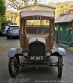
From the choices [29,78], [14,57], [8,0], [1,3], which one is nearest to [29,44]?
[14,57]

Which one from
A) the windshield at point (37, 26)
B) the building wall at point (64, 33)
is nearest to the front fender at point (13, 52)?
the windshield at point (37, 26)

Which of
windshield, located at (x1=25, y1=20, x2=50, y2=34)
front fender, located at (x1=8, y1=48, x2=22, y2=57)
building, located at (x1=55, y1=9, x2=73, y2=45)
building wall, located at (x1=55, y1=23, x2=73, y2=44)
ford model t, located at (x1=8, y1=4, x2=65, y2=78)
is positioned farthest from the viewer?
building wall, located at (x1=55, y1=23, x2=73, y2=44)

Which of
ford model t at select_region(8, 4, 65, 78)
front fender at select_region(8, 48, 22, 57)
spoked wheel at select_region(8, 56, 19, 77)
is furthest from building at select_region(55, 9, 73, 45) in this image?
spoked wheel at select_region(8, 56, 19, 77)

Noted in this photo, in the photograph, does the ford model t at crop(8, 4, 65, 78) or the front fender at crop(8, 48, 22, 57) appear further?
the ford model t at crop(8, 4, 65, 78)

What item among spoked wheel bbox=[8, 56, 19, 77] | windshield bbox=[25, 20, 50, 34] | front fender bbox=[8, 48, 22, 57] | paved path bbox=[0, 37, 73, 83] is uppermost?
windshield bbox=[25, 20, 50, 34]

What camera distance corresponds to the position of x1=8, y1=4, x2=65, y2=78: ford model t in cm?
1041

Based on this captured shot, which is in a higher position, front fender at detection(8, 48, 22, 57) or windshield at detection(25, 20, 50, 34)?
windshield at detection(25, 20, 50, 34)

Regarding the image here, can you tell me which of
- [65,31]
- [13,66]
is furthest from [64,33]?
[13,66]

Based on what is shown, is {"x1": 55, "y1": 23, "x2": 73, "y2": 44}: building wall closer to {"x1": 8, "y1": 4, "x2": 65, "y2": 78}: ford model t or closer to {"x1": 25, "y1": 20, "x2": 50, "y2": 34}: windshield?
{"x1": 25, "y1": 20, "x2": 50, "y2": 34}: windshield

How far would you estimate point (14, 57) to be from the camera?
10406 millimetres

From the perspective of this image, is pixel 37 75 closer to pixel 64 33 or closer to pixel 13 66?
pixel 13 66

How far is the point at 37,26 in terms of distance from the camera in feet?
40.7

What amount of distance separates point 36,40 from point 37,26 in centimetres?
188

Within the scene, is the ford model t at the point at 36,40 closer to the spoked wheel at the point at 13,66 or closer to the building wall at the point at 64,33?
the spoked wheel at the point at 13,66
